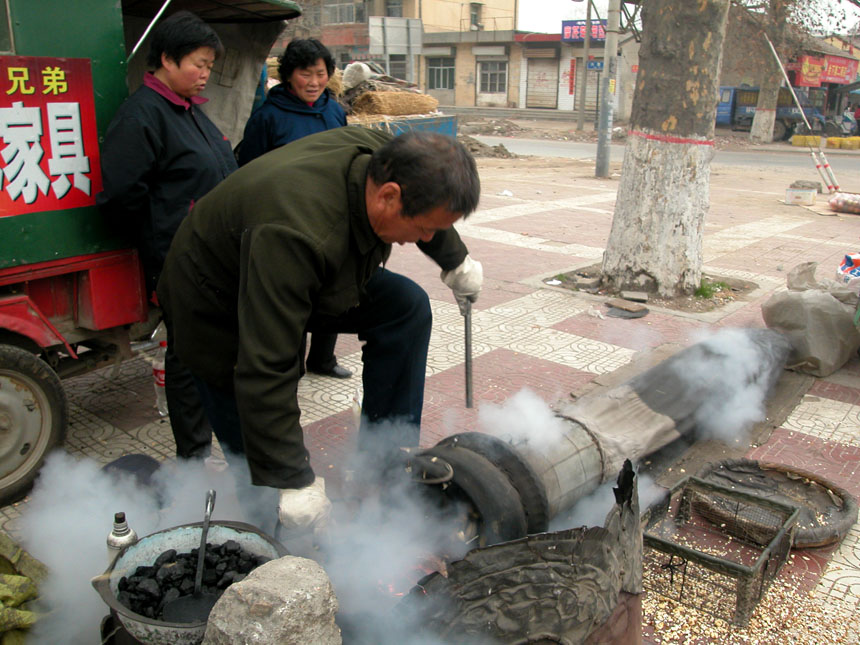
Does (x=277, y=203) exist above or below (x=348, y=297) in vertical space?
above

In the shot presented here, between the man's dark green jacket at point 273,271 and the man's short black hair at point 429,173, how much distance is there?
5.2 inches

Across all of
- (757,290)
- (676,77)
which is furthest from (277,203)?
(757,290)

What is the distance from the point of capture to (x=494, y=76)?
41.8 meters

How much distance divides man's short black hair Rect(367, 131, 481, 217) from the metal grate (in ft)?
4.79

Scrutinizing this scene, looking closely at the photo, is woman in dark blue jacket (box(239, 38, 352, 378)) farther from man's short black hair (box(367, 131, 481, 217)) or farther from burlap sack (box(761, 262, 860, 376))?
burlap sack (box(761, 262, 860, 376))

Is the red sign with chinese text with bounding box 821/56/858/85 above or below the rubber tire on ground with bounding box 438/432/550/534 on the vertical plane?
above

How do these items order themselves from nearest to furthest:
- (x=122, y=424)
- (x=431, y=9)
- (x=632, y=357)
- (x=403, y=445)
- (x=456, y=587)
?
(x=456, y=587) < (x=403, y=445) < (x=122, y=424) < (x=632, y=357) < (x=431, y=9)

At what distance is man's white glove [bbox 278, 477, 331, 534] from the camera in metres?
2.03

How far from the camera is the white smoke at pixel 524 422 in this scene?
277 cm

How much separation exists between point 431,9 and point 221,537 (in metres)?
48.9

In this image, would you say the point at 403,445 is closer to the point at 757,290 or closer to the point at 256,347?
the point at 256,347

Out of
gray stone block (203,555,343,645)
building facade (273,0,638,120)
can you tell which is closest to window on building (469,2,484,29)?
building facade (273,0,638,120)

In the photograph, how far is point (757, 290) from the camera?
21.3 feet

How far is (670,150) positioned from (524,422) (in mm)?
3827
